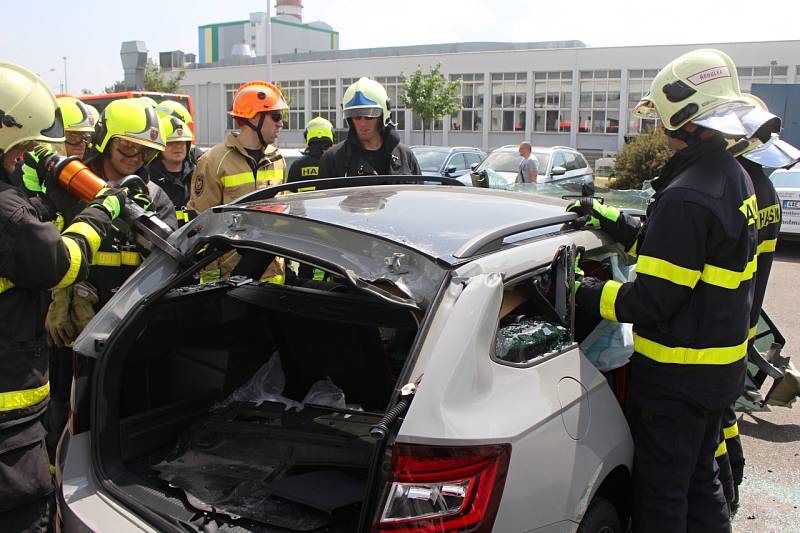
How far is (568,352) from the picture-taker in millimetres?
2281

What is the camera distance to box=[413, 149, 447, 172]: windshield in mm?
14828

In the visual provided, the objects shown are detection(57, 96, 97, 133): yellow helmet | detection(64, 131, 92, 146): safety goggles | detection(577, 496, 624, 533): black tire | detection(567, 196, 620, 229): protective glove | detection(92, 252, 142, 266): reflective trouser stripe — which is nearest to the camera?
detection(577, 496, 624, 533): black tire

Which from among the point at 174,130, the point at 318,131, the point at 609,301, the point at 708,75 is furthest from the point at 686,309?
the point at 318,131

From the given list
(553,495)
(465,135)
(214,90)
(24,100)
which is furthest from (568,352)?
(214,90)

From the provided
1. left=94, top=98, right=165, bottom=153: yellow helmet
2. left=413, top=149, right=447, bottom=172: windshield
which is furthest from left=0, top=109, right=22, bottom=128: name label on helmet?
left=413, top=149, right=447, bottom=172: windshield

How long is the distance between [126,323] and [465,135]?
40904mm

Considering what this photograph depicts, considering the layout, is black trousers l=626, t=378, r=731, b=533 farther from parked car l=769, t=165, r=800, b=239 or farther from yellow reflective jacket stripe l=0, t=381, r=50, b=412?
parked car l=769, t=165, r=800, b=239

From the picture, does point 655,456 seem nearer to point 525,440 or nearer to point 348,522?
point 525,440

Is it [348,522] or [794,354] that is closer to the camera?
[348,522]

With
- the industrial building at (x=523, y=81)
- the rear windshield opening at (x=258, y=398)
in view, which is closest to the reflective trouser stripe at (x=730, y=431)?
the rear windshield opening at (x=258, y=398)

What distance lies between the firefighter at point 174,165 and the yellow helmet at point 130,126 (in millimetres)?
1648

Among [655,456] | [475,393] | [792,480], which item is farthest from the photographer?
[792,480]

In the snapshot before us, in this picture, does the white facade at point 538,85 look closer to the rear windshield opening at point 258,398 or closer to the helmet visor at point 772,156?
the helmet visor at point 772,156

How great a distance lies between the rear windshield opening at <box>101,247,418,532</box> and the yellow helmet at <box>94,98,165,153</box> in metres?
0.99
